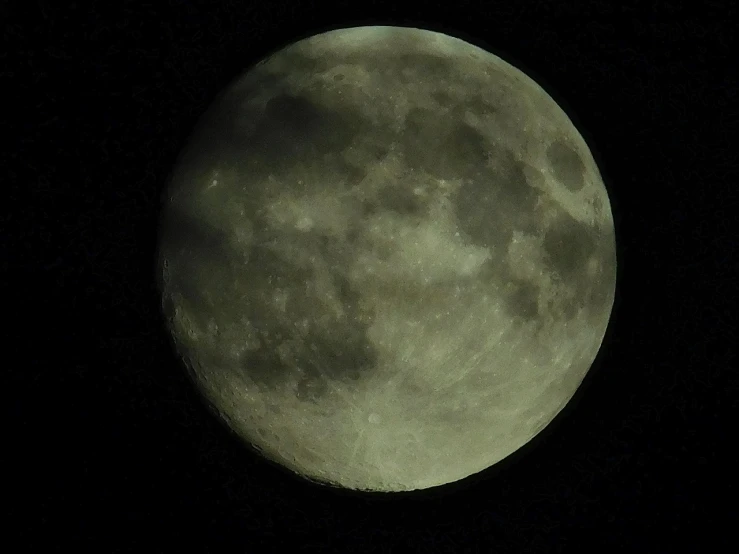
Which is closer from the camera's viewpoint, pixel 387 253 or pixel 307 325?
pixel 387 253

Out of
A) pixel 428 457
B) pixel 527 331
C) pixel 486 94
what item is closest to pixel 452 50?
pixel 486 94

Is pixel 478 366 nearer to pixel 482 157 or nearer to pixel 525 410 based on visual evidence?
pixel 525 410

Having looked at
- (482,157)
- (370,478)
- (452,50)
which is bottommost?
(370,478)

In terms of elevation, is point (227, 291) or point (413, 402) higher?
point (227, 291)

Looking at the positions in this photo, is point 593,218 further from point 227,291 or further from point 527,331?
point 227,291

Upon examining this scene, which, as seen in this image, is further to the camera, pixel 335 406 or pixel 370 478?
pixel 370 478

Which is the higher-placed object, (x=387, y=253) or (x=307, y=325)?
(x=387, y=253)

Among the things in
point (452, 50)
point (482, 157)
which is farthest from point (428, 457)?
point (452, 50)
